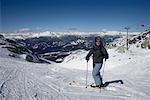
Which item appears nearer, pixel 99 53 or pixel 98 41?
pixel 98 41

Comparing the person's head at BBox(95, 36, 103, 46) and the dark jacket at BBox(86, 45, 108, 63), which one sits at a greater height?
the person's head at BBox(95, 36, 103, 46)

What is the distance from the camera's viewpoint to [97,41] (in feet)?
37.3

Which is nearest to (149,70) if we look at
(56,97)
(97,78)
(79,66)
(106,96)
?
(97,78)

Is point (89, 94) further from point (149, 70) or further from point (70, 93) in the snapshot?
point (149, 70)

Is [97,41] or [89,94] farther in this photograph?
[97,41]

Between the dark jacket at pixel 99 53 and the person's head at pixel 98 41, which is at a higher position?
the person's head at pixel 98 41

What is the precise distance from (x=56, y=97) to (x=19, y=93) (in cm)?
173

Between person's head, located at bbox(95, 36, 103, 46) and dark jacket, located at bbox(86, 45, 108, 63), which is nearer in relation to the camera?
person's head, located at bbox(95, 36, 103, 46)

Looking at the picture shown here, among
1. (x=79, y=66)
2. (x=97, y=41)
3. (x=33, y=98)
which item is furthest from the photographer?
(x=79, y=66)

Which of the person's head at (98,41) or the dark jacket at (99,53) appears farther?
the dark jacket at (99,53)

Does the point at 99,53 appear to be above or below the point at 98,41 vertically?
below

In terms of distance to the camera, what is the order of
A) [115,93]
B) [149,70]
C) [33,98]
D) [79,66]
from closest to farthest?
1. [33,98]
2. [115,93]
3. [149,70]
4. [79,66]

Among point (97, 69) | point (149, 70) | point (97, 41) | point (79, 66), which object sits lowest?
point (79, 66)

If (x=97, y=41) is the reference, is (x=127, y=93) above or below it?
below
